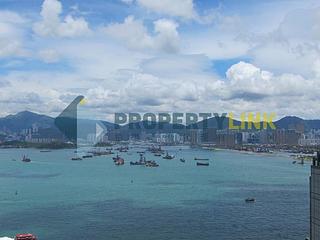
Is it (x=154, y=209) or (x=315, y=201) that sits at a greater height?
(x=315, y=201)

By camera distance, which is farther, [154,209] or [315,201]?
[154,209]

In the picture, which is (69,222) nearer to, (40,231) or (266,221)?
(40,231)

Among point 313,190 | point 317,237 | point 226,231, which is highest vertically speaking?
point 313,190

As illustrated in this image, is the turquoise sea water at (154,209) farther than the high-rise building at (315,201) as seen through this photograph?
Yes

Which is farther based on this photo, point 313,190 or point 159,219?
point 159,219

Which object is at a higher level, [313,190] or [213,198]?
[313,190]

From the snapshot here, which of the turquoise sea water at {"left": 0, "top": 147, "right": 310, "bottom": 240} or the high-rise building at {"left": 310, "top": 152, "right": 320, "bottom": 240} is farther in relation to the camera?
the turquoise sea water at {"left": 0, "top": 147, "right": 310, "bottom": 240}

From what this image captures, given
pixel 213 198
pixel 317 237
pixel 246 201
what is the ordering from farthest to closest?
pixel 213 198 → pixel 246 201 → pixel 317 237

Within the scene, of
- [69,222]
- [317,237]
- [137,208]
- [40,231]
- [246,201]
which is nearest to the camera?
[317,237]

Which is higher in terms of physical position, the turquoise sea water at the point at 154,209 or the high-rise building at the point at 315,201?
the high-rise building at the point at 315,201

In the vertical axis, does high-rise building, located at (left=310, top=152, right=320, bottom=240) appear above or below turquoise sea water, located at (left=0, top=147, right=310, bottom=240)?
above

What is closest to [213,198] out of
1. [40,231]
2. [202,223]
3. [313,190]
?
→ [202,223]
